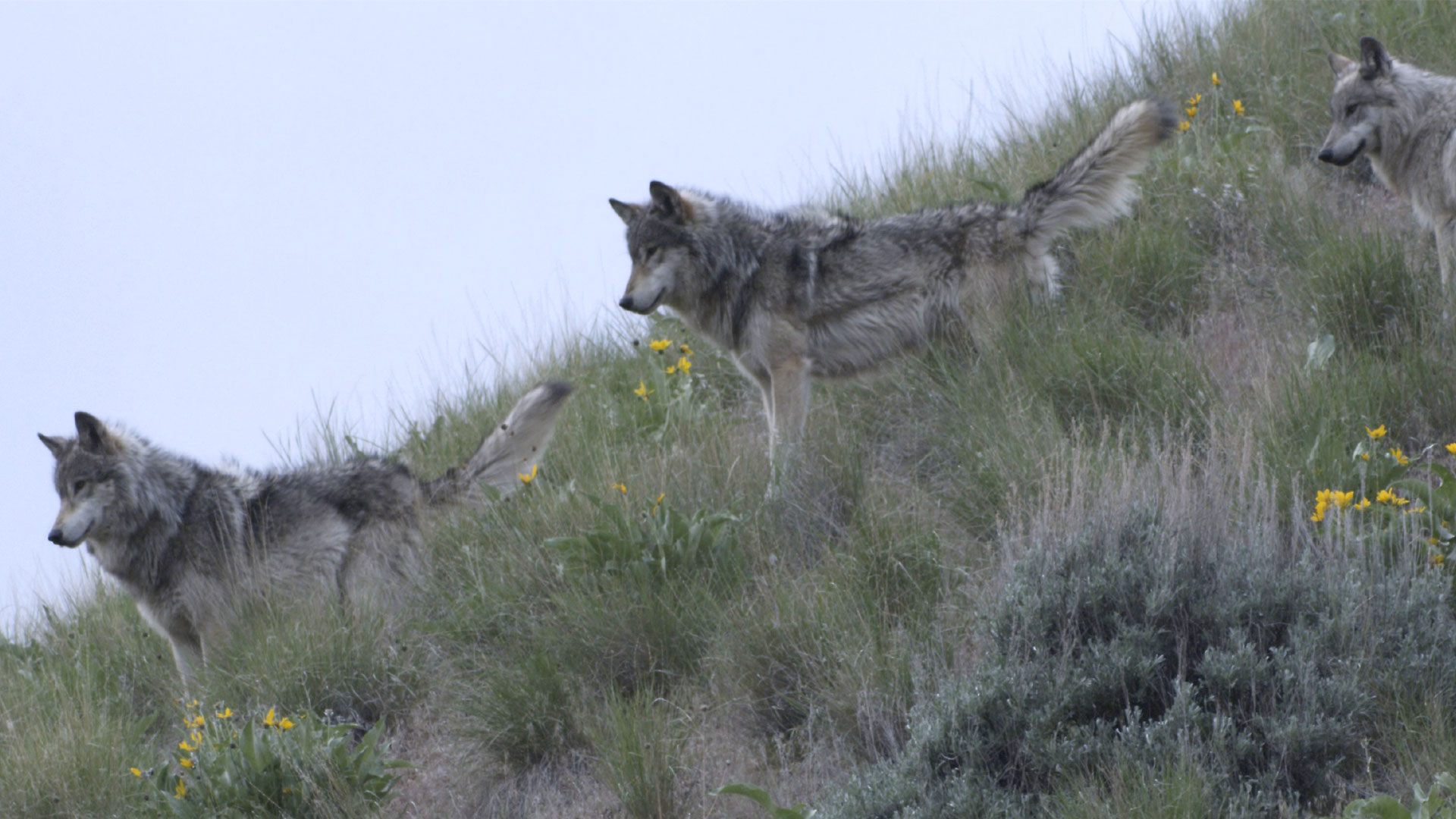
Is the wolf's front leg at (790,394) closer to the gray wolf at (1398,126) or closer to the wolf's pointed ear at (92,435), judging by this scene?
the gray wolf at (1398,126)

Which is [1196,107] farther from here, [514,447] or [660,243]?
[514,447]

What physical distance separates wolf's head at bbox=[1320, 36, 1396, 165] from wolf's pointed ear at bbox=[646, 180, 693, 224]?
421 cm

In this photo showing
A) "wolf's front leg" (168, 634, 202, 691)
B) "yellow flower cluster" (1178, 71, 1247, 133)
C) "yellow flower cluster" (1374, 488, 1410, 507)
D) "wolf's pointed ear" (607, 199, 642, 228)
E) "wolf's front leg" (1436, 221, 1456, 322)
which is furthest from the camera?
"yellow flower cluster" (1178, 71, 1247, 133)

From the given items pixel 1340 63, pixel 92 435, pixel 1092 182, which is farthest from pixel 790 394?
pixel 1340 63

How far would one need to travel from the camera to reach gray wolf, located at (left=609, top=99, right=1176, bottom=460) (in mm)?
8547

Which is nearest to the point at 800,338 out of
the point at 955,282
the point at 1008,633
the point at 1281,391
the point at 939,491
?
the point at 955,282

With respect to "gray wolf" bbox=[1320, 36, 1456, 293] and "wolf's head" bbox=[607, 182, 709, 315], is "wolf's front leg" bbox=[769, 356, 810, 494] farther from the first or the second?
"gray wolf" bbox=[1320, 36, 1456, 293]

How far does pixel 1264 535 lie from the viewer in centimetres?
534

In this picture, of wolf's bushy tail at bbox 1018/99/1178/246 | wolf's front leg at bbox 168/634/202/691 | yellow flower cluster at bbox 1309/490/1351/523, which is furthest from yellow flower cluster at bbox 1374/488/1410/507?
wolf's front leg at bbox 168/634/202/691

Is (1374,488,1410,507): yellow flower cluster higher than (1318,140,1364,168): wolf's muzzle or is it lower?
lower

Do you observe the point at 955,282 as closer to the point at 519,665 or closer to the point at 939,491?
the point at 939,491

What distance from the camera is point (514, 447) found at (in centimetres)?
896

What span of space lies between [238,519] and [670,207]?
3473 mm

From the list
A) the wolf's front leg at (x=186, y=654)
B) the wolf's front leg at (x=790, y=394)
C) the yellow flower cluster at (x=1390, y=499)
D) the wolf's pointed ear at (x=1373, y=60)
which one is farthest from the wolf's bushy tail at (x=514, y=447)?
the wolf's pointed ear at (x=1373, y=60)
